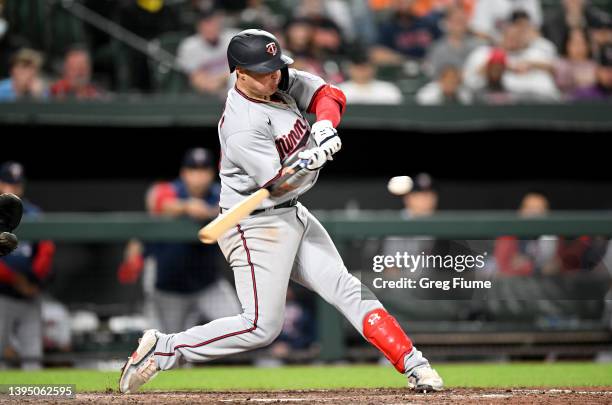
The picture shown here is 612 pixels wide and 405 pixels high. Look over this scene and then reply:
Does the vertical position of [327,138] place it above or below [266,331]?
above

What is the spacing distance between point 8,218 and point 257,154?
1305 millimetres

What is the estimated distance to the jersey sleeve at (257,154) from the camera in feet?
13.6

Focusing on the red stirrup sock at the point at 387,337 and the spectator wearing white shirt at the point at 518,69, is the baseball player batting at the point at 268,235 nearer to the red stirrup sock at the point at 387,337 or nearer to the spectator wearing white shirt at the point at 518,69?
the red stirrup sock at the point at 387,337

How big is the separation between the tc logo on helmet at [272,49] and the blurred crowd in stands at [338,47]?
436 cm

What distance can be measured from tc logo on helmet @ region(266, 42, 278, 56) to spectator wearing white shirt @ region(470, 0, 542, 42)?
18.1 feet

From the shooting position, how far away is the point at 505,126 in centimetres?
865

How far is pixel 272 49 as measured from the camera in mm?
4215

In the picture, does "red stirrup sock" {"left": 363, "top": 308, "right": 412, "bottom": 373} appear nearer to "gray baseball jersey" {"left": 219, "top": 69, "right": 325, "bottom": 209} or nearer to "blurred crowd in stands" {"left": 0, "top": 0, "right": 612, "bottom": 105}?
"gray baseball jersey" {"left": 219, "top": 69, "right": 325, "bottom": 209}

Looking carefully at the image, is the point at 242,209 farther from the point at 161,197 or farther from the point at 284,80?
the point at 161,197

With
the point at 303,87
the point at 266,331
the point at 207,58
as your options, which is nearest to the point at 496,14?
the point at 207,58

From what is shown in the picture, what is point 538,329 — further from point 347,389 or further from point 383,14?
point 383,14

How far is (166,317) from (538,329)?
8.68 feet

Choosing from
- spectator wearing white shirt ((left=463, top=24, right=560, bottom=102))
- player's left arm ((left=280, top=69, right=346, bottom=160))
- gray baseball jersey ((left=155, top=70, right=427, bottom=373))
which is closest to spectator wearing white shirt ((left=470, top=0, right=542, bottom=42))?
spectator wearing white shirt ((left=463, top=24, right=560, bottom=102))

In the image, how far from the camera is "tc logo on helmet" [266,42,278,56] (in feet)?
13.8
